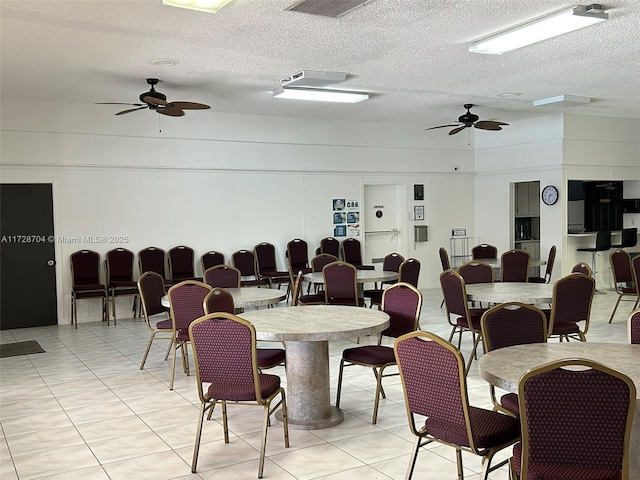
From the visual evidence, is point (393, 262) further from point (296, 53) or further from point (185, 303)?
point (185, 303)

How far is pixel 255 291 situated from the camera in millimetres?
6773

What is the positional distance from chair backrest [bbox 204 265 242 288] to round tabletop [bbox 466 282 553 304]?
2558mm

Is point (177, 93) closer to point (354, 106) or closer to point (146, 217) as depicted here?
point (146, 217)

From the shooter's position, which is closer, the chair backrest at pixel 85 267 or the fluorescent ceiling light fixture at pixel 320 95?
the fluorescent ceiling light fixture at pixel 320 95

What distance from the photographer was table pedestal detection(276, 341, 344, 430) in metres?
4.52

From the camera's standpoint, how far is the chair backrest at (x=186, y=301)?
567 cm

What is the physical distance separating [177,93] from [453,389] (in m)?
6.76

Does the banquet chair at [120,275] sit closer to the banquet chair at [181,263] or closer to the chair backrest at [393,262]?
the banquet chair at [181,263]

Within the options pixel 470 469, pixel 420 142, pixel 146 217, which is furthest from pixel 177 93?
pixel 470 469

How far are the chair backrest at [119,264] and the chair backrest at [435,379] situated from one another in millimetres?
7148

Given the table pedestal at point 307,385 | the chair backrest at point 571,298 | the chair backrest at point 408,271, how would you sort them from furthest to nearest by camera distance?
the chair backrest at point 408,271 < the chair backrest at point 571,298 < the table pedestal at point 307,385

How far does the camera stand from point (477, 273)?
7262mm

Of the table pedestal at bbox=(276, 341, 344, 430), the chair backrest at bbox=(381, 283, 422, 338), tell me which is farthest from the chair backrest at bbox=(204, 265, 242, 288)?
the table pedestal at bbox=(276, 341, 344, 430)

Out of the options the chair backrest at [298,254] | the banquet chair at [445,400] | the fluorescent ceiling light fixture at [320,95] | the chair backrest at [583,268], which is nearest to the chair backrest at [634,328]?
the banquet chair at [445,400]
